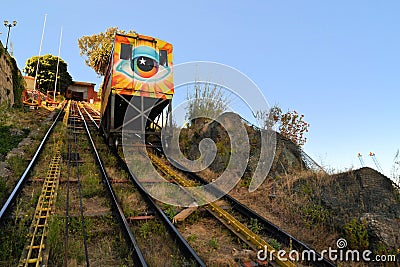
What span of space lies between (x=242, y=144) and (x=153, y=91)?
329 centimetres

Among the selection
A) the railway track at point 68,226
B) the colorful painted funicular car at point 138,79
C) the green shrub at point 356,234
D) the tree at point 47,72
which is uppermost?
the tree at point 47,72

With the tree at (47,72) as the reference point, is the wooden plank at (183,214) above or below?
below

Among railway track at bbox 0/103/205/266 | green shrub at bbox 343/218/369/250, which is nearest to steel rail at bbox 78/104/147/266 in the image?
railway track at bbox 0/103/205/266

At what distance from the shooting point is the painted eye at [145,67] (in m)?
9.07

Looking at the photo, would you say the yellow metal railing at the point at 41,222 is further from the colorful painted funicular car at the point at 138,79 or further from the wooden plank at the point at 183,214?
the colorful painted funicular car at the point at 138,79

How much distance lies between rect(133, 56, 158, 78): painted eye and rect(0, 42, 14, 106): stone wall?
1055 centimetres

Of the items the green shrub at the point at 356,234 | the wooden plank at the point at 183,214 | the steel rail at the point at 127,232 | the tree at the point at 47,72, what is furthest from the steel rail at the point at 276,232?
the tree at the point at 47,72

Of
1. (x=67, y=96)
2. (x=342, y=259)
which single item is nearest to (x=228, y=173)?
(x=342, y=259)

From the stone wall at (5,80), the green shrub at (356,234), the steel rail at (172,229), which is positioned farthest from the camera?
the stone wall at (5,80)

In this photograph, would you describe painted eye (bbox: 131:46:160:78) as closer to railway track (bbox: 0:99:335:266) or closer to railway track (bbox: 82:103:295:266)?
railway track (bbox: 0:99:335:266)

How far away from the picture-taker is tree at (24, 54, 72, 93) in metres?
41.3

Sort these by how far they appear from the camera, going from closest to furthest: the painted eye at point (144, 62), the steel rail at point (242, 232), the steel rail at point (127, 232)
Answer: the steel rail at point (127, 232)
the steel rail at point (242, 232)
the painted eye at point (144, 62)

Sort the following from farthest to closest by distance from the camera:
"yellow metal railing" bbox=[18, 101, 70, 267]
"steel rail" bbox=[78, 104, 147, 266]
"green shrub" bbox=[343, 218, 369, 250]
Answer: "green shrub" bbox=[343, 218, 369, 250]
"steel rail" bbox=[78, 104, 147, 266]
"yellow metal railing" bbox=[18, 101, 70, 267]

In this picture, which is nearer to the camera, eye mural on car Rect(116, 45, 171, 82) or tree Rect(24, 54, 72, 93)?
eye mural on car Rect(116, 45, 171, 82)
